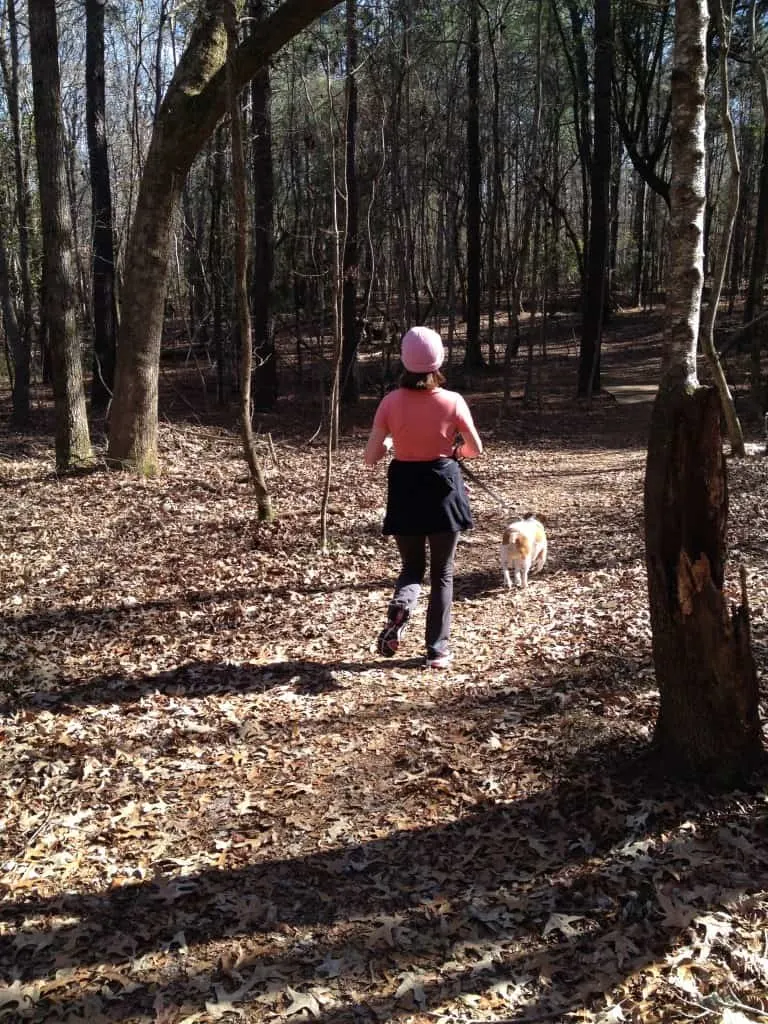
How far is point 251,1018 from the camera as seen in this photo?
2873mm

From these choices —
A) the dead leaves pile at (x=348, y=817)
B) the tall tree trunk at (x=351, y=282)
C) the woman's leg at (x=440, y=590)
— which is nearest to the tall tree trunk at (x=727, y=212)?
the dead leaves pile at (x=348, y=817)

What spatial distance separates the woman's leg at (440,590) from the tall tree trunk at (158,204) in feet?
22.7

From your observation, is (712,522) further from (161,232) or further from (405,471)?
(161,232)

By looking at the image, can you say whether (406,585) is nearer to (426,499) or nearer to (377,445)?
(426,499)

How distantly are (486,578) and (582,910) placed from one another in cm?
456

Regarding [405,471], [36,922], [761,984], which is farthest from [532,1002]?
[405,471]

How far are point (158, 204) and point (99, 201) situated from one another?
8362 mm

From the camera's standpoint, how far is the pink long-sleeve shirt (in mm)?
5051

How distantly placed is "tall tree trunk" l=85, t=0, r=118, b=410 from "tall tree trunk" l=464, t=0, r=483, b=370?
848 centimetres

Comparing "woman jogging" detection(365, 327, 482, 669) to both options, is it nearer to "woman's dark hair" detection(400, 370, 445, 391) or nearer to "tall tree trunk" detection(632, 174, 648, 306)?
"woman's dark hair" detection(400, 370, 445, 391)

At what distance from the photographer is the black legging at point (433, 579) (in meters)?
5.25

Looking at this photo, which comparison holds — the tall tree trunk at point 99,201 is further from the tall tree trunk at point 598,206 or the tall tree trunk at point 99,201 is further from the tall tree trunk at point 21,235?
the tall tree trunk at point 598,206

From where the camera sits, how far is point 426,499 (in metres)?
5.12

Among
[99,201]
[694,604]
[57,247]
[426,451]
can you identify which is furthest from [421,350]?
[99,201]
